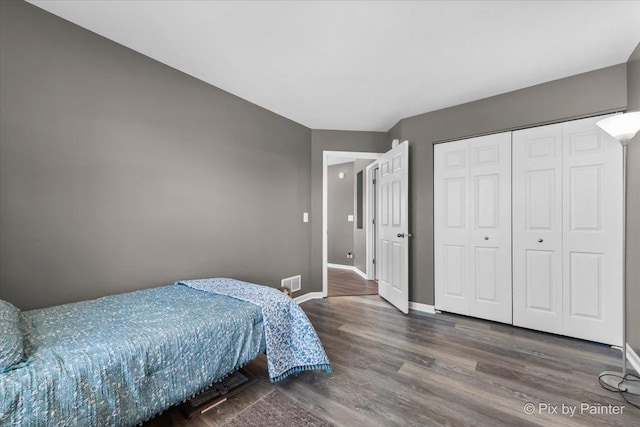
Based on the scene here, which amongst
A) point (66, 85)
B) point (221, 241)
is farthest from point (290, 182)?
point (66, 85)

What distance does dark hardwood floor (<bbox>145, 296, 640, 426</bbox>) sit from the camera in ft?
5.09

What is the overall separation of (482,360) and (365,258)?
3.21 metres

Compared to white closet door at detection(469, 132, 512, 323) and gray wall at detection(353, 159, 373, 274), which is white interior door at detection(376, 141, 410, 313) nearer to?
white closet door at detection(469, 132, 512, 323)

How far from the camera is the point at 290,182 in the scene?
3.60m

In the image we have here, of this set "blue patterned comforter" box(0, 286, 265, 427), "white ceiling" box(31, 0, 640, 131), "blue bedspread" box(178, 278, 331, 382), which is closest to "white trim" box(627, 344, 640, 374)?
"blue bedspread" box(178, 278, 331, 382)

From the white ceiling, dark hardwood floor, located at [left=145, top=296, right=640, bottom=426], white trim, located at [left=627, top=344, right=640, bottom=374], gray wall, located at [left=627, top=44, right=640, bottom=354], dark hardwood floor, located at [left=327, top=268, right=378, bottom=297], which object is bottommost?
dark hardwood floor, located at [left=327, top=268, right=378, bottom=297]

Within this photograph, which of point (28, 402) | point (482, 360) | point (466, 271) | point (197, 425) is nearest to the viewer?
point (28, 402)

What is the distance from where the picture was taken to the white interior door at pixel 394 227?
10.6 ft

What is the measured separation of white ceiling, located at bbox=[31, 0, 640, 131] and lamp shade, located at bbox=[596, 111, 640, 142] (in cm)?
65

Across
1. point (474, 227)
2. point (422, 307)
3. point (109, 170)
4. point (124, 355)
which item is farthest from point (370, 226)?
point (124, 355)

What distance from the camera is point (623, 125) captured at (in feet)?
5.90

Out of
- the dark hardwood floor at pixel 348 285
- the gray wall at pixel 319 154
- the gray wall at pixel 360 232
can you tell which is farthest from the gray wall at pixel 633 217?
the gray wall at pixel 360 232

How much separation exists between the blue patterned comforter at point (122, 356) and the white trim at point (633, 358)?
8.85 feet

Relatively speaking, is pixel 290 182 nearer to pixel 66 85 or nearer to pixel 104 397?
pixel 66 85
